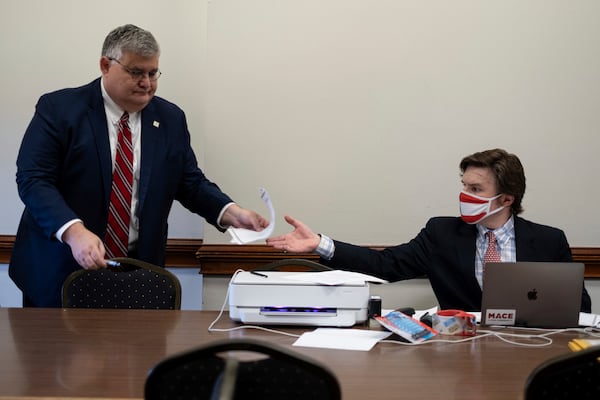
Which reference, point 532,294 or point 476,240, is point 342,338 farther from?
point 476,240

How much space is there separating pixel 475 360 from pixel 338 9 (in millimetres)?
2349

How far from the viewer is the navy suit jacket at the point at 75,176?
128 inches

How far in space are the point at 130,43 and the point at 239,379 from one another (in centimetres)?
211

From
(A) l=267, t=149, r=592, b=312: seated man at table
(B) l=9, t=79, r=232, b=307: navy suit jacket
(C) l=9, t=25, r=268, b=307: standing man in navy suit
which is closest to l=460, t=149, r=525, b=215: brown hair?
(A) l=267, t=149, r=592, b=312: seated man at table

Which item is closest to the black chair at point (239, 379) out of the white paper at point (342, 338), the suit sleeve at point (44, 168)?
the white paper at point (342, 338)

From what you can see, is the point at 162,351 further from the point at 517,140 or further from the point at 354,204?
the point at 517,140

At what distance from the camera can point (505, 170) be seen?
10.3ft

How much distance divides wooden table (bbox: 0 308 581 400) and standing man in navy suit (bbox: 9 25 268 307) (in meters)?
0.59

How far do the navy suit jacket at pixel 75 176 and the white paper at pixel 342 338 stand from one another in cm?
118

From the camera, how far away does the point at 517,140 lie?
13.2 feet

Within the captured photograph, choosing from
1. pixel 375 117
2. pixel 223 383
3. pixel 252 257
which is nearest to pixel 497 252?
pixel 375 117

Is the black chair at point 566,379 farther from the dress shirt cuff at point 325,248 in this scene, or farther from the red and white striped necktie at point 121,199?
the red and white striped necktie at point 121,199

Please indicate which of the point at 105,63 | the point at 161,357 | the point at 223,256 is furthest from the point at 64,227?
the point at 223,256

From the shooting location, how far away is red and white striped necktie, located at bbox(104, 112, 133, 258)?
334 centimetres
